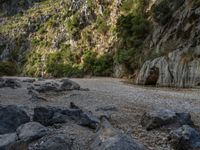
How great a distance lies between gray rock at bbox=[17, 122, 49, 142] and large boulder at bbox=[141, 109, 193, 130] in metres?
3.94

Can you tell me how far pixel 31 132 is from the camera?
1109 cm

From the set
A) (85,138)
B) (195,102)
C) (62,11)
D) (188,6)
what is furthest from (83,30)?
→ (85,138)

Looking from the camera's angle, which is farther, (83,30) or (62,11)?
(62,11)

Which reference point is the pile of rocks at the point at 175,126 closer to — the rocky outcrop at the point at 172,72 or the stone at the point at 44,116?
the stone at the point at 44,116

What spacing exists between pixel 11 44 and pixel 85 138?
11829 centimetres

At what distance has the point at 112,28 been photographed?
7794 cm

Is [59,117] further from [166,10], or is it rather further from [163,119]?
[166,10]

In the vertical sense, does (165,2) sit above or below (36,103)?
Answer: above

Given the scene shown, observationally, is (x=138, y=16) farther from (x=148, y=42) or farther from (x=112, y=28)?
(x=112, y=28)

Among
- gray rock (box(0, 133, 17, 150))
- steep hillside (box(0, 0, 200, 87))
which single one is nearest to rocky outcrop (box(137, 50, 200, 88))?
steep hillside (box(0, 0, 200, 87))

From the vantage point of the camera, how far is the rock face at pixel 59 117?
527 inches

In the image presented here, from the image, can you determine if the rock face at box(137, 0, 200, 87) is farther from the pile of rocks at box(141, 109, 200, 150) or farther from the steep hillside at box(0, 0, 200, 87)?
the pile of rocks at box(141, 109, 200, 150)

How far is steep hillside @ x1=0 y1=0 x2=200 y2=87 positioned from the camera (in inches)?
1480

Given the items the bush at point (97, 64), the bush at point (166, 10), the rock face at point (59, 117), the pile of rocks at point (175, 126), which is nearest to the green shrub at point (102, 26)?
the bush at point (97, 64)
